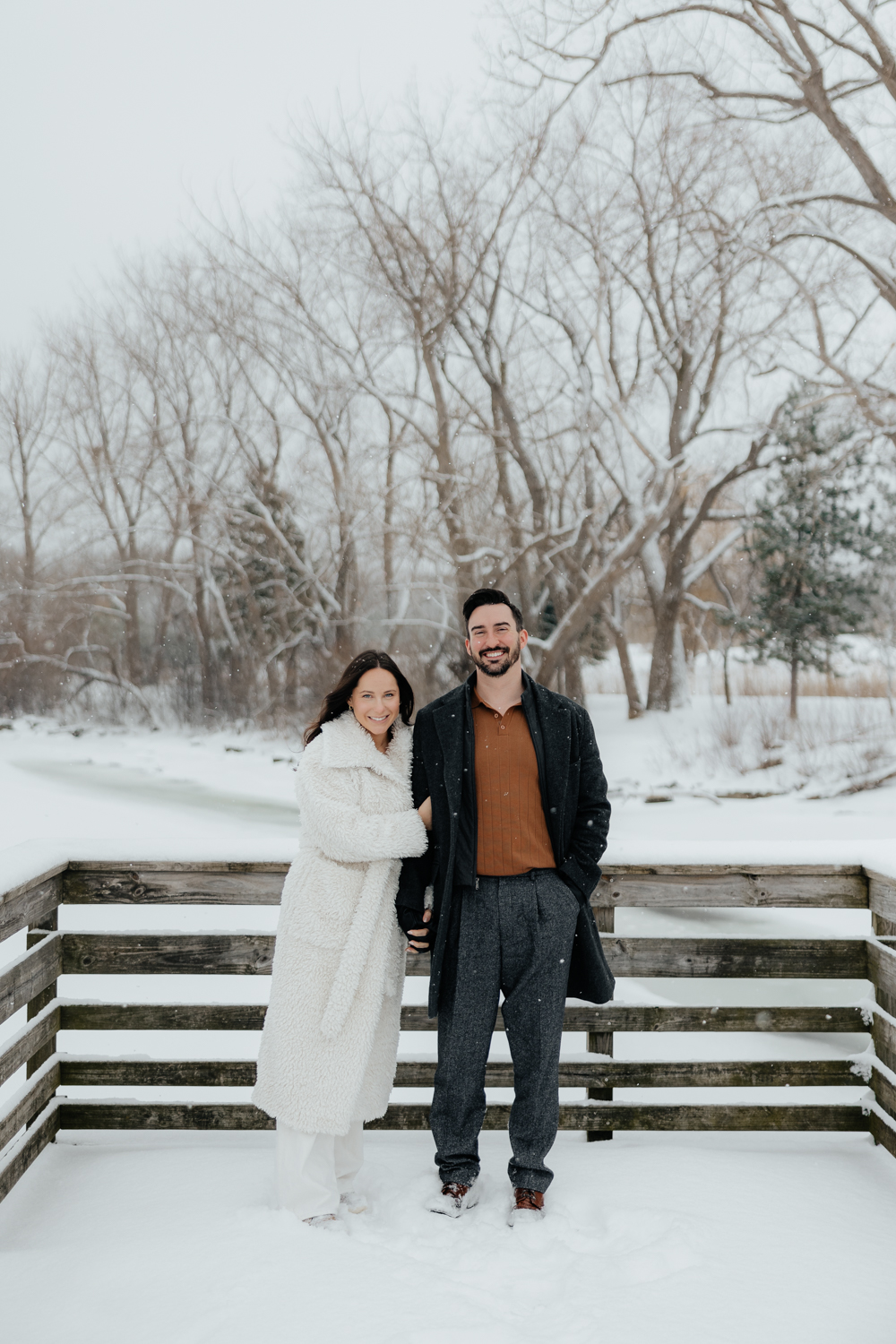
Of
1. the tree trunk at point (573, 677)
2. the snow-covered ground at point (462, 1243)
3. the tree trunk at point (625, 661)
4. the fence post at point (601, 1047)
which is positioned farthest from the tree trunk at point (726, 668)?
the fence post at point (601, 1047)

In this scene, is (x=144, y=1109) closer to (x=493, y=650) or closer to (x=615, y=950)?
(x=615, y=950)

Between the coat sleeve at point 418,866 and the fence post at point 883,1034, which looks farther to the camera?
the fence post at point 883,1034

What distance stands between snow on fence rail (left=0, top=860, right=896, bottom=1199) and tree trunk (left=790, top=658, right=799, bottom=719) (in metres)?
13.4

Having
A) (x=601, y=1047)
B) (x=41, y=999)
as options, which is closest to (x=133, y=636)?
(x=41, y=999)

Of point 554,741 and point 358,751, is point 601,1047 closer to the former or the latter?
point 554,741

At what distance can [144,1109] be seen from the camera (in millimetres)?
2947

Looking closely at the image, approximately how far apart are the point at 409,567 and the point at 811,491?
6968 mm

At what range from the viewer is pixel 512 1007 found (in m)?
2.60

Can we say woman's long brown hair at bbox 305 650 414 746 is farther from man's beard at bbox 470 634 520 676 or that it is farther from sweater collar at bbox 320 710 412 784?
man's beard at bbox 470 634 520 676

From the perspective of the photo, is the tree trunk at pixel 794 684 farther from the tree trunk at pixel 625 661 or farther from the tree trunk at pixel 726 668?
the tree trunk at pixel 625 661

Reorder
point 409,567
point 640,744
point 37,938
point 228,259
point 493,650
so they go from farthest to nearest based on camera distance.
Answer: point 228,259 → point 409,567 → point 640,744 → point 37,938 → point 493,650

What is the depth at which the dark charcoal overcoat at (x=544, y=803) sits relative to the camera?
8.34 feet

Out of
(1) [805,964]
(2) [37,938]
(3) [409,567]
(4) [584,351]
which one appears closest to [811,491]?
(4) [584,351]

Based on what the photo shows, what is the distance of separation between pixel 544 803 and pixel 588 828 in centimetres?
13
